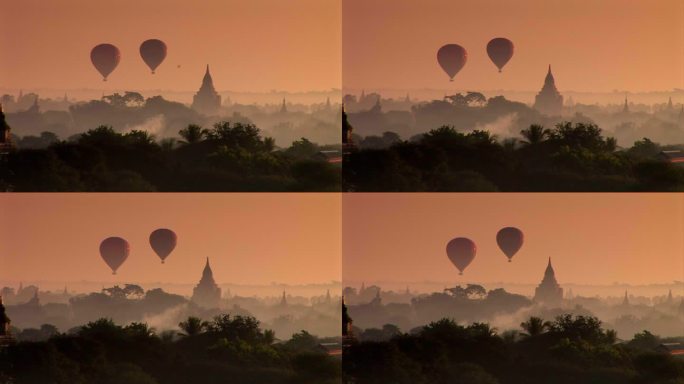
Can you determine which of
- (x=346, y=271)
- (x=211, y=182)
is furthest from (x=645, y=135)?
(x=211, y=182)

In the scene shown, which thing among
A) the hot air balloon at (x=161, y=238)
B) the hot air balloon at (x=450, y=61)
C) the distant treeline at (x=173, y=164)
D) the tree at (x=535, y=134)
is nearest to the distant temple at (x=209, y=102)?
the distant treeline at (x=173, y=164)

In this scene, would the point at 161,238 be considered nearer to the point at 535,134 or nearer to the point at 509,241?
the point at 509,241

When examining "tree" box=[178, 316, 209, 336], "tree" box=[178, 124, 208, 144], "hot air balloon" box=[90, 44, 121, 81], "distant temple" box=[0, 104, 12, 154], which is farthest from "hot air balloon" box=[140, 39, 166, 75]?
"tree" box=[178, 316, 209, 336]

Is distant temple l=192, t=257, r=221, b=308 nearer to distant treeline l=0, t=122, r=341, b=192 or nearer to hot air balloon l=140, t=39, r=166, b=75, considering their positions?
distant treeline l=0, t=122, r=341, b=192

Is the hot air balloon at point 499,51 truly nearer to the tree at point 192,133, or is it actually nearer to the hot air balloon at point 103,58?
the tree at point 192,133

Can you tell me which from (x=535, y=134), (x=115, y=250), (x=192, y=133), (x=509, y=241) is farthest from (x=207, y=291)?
(x=535, y=134)
